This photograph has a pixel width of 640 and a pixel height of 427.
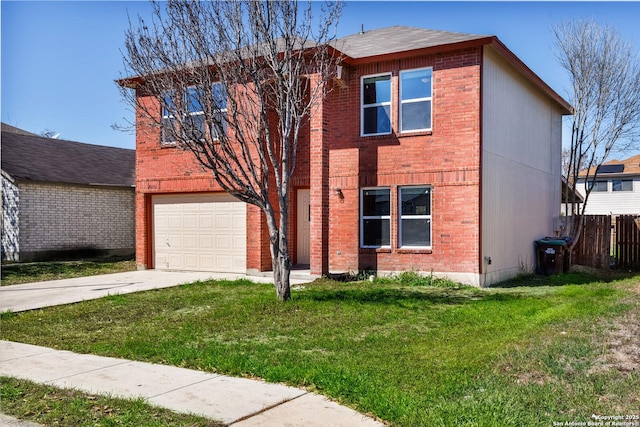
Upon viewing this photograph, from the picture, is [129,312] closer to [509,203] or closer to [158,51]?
[158,51]

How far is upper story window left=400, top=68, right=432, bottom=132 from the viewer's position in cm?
1366

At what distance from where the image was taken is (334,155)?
1470 centimetres

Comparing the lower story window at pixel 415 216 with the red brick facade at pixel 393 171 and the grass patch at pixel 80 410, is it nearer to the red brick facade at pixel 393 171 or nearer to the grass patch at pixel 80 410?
the red brick facade at pixel 393 171

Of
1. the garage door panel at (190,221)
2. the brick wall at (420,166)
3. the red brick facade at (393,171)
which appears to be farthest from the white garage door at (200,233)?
the brick wall at (420,166)

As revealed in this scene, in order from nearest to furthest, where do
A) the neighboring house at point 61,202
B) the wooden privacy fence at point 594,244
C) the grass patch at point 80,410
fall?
the grass patch at point 80,410 → the wooden privacy fence at point 594,244 → the neighboring house at point 61,202

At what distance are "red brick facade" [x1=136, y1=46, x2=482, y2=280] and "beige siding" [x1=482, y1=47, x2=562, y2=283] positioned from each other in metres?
0.45

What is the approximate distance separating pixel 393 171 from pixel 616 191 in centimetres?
3112

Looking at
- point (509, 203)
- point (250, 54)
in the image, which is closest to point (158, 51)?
point (250, 54)

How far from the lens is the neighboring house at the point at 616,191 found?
3831cm

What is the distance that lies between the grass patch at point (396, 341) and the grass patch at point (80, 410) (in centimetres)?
131

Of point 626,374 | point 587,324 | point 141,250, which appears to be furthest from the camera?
point 141,250

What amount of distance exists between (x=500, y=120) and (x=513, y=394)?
10662 mm

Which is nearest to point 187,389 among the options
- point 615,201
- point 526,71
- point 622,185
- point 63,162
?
point 526,71

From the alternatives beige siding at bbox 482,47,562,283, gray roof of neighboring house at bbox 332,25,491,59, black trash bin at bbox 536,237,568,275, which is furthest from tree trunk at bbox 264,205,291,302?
black trash bin at bbox 536,237,568,275
